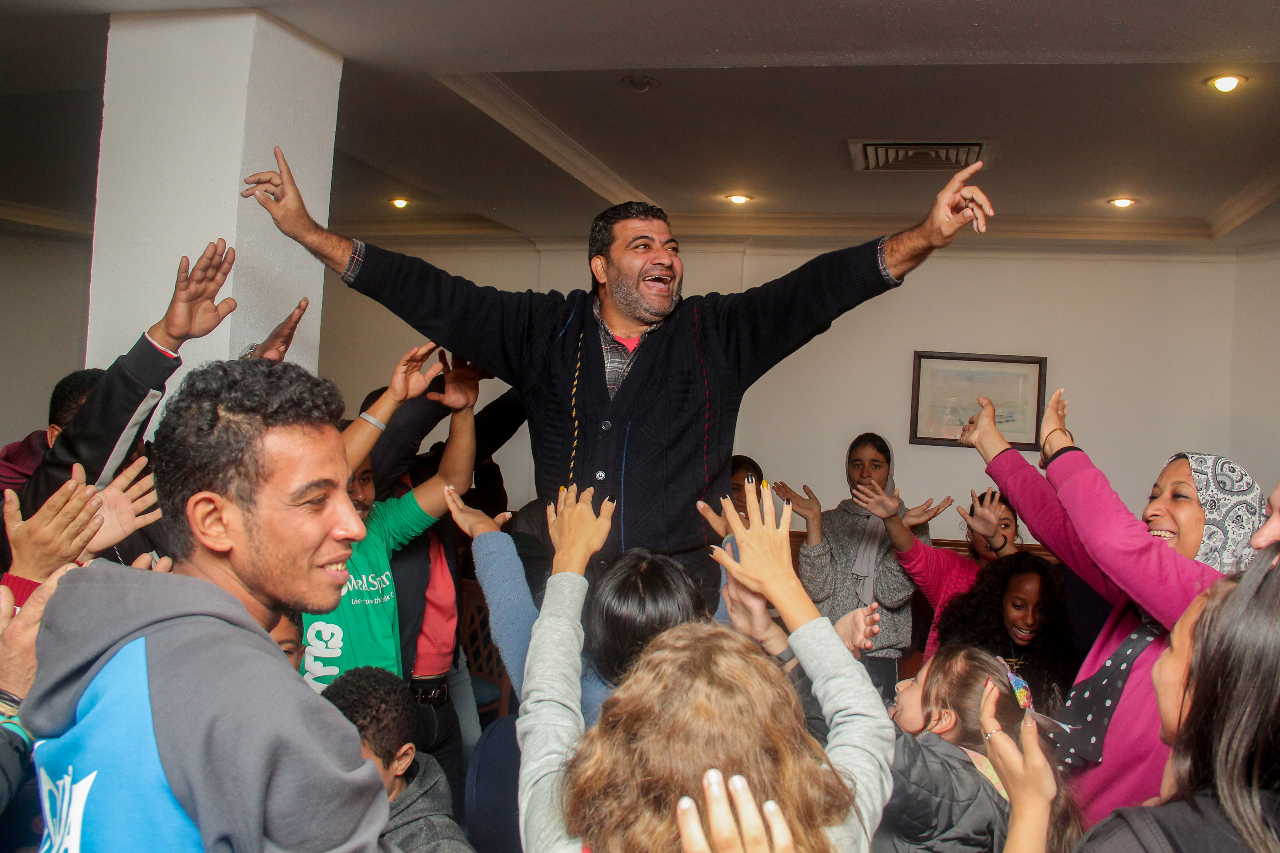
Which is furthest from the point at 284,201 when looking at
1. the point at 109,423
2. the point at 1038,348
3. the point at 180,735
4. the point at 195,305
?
the point at 1038,348

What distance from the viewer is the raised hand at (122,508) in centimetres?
142

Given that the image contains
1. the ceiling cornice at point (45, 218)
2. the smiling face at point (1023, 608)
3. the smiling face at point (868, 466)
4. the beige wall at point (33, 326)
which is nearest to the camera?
the smiling face at point (1023, 608)

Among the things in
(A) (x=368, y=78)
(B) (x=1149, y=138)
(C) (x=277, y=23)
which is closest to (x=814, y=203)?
(B) (x=1149, y=138)

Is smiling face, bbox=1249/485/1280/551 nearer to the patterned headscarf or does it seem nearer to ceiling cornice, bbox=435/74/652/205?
the patterned headscarf

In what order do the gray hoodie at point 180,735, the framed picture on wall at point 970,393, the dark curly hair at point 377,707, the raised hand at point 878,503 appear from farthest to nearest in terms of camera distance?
the framed picture on wall at point 970,393
the raised hand at point 878,503
the dark curly hair at point 377,707
the gray hoodie at point 180,735

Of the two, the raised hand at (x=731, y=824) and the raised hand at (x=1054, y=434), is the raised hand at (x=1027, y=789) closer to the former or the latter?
the raised hand at (x=731, y=824)

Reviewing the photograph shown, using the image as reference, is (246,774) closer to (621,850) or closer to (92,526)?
(621,850)

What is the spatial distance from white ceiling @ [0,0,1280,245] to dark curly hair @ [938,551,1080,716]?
1.30 m

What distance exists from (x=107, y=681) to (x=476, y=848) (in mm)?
878

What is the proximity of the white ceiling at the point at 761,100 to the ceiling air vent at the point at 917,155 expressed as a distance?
0.23 ft

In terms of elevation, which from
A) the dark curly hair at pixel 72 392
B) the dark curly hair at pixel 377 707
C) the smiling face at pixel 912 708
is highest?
the dark curly hair at pixel 72 392

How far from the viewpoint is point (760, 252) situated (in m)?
5.35

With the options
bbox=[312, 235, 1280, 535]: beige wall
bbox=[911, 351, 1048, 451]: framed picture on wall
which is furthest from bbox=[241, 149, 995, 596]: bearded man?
bbox=[911, 351, 1048, 451]: framed picture on wall

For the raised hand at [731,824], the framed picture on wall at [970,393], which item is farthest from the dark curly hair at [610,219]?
the framed picture on wall at [970,393]
